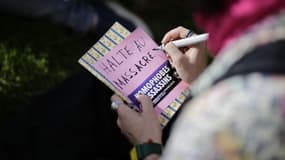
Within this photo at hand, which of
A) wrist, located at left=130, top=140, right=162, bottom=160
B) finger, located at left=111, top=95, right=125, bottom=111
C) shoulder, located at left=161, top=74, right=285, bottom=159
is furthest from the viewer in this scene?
finger, located at left=111, top=95, right=125, bottom=111

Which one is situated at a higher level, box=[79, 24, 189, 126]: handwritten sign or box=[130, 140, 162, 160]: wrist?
box=[79, 24, 189, 126]: handwritten sign

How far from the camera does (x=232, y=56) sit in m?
1.34

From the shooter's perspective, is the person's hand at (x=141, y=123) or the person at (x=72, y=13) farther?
the person at (x=72, y=13)

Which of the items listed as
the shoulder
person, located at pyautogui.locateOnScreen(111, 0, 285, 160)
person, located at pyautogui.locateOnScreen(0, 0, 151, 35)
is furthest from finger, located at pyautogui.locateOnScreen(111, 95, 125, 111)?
person, located at pyautogui.locateOnScreen(0, 0, 151, 35)

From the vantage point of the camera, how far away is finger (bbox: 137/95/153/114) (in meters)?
1.96

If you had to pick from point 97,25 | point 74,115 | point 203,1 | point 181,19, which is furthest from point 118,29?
point 181,19

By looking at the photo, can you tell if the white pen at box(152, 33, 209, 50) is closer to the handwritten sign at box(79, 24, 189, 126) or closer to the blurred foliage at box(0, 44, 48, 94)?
the handwritten sign at box(79, 24, 189, 126)

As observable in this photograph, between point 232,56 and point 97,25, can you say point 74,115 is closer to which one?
point 232,56

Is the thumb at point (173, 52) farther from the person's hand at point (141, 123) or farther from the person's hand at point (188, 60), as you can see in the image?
the person's hand at point (141, 123)

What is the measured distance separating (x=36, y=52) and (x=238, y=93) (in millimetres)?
2289

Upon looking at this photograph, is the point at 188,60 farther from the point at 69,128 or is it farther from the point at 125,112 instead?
the point at 69,128

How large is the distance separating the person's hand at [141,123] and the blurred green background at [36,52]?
1172 millimetres

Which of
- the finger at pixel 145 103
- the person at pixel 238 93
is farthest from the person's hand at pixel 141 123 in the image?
the person at pixel 238 93

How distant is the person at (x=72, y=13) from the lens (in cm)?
361
